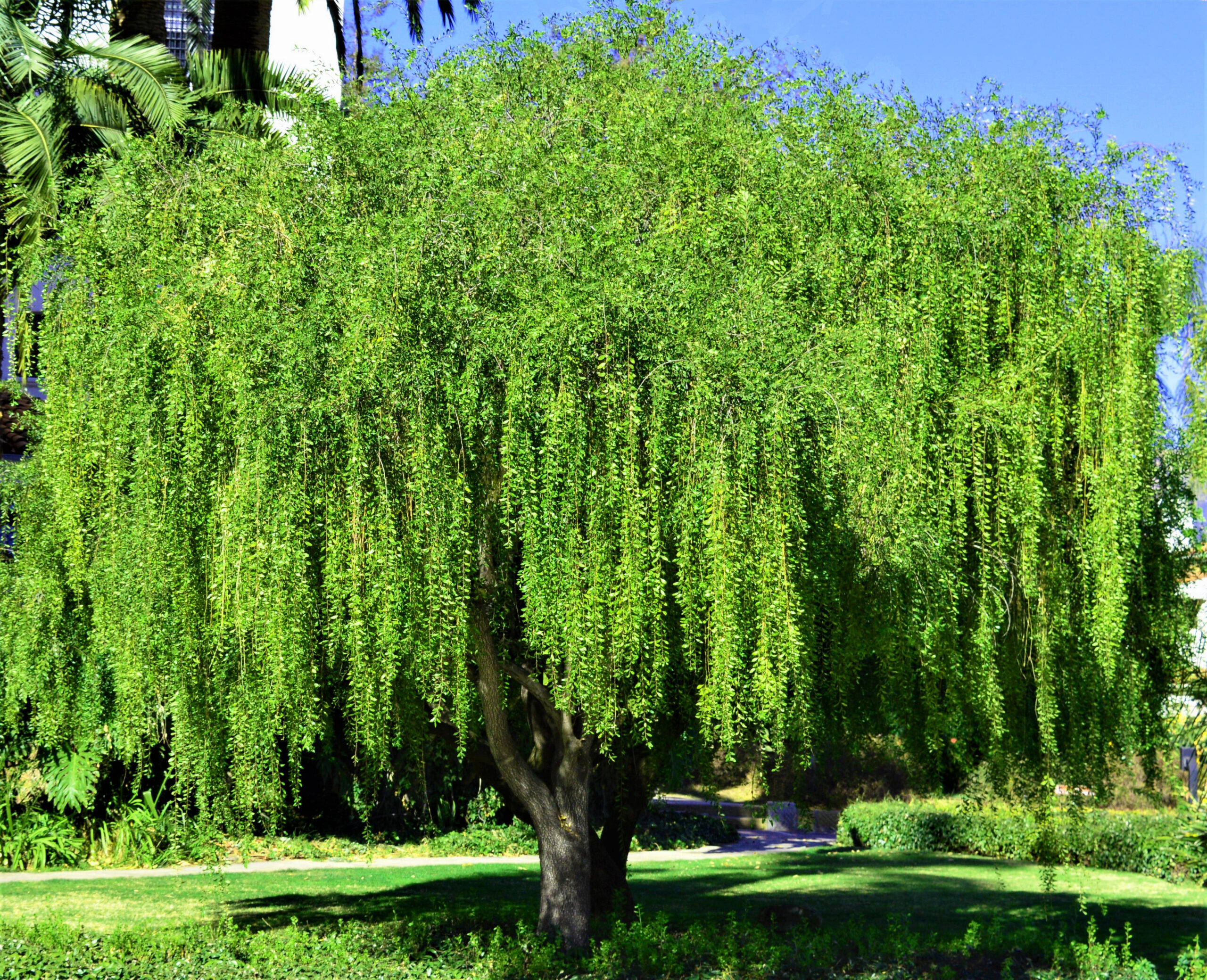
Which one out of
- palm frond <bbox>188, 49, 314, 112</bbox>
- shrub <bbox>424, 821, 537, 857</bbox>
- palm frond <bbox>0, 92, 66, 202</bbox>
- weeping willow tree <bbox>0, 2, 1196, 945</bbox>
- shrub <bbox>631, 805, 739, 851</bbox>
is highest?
palm frond <bbox>188, 49, 314, 112</bbox>

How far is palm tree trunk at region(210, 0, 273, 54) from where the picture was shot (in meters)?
14.7

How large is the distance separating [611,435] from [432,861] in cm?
1390

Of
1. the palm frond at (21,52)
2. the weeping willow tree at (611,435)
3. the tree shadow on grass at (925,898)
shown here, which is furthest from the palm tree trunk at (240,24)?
the tree shadow on grass at (925,898)

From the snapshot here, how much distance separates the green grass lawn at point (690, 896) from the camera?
40.4ft

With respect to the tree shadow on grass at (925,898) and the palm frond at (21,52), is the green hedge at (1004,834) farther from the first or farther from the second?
the palm frond at (21,52)

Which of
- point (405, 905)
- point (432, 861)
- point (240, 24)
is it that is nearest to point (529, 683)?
point (405, 905)

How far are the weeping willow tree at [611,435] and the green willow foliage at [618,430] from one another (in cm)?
3

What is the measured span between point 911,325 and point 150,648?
555 centimetres

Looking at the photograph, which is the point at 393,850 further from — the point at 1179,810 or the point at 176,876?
the point at 1179,810

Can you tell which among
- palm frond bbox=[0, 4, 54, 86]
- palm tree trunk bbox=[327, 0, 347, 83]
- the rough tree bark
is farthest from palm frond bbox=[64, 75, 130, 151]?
the rough tree bark

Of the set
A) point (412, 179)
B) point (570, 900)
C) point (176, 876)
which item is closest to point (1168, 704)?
point (570, 900)

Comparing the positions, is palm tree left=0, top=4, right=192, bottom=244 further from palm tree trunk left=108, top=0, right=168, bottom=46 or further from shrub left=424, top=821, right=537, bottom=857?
shrub left=424, top=821, right=537, bottom=857

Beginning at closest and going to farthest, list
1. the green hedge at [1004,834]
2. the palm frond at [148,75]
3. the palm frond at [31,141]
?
the palm frond at [31,141] < the palm frond at [148,75] < the green hedge at [1004,834]

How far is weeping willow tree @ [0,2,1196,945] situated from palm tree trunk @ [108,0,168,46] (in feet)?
24.5
